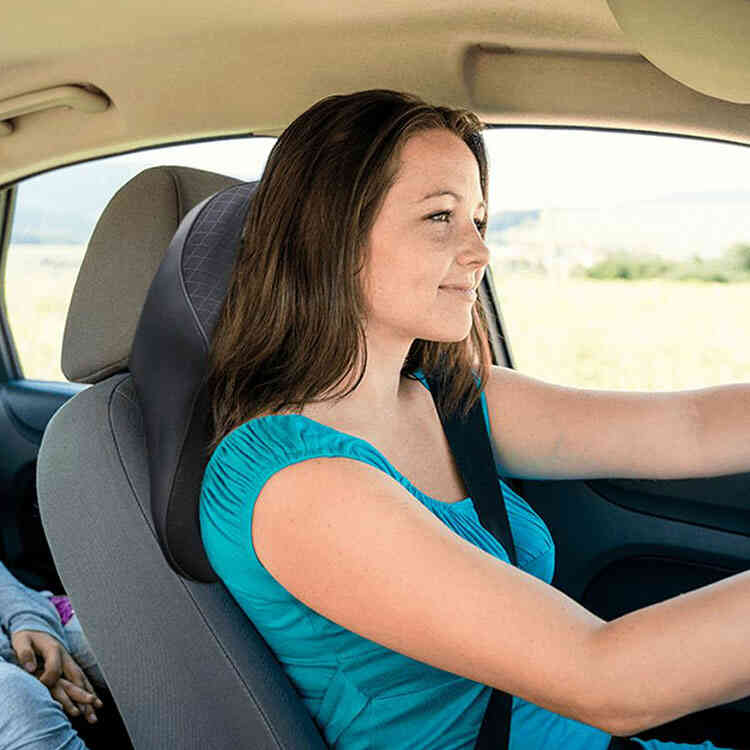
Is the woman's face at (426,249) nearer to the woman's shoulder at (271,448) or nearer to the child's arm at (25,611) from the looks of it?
the woman's shoulder at (271,448)

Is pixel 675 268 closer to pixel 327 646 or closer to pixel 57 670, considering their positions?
pixel 327 646

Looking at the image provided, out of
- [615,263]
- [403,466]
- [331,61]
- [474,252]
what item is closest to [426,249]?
[474,252]

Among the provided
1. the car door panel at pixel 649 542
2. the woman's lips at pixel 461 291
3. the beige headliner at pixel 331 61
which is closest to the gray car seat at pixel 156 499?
the woman's lips at pixel 461 291

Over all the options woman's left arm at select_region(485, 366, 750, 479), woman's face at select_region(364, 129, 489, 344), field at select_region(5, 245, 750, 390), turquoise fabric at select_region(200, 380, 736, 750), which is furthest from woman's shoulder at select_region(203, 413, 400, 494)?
field at select_region(5, 245, 750, 390)

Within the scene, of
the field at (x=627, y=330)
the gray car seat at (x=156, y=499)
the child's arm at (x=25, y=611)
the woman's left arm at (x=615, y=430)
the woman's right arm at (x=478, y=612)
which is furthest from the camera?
the field at (x=627, y=330)

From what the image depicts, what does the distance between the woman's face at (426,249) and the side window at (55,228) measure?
806mm

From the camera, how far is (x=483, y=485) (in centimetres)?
155

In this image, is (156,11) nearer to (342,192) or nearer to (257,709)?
(342,192)

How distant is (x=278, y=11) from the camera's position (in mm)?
1773

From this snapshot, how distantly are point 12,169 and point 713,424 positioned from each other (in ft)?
5.95

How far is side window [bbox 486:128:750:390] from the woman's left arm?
36cm

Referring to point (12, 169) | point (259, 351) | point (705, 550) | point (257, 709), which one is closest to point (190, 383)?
point (259, 351)

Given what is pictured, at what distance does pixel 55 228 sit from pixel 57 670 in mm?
1390

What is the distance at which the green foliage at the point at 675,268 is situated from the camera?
6.76 ft
